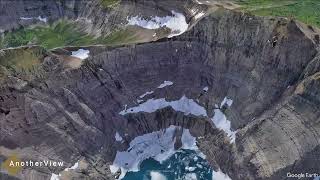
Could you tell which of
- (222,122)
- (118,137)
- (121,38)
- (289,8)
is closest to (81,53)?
(121,38)

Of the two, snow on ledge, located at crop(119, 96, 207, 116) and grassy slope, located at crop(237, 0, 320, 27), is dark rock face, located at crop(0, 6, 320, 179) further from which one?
grassy slope, located at crop(237, 0, 320, 27)

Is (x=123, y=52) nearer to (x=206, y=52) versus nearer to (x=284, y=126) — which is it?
(x=206, y=52)

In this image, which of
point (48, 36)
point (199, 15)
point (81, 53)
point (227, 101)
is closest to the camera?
point (81, 53)

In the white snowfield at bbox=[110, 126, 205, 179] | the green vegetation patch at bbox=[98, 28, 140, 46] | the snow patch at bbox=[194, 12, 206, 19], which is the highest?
the snow patch at bbox=[194, 12, 206, 19]

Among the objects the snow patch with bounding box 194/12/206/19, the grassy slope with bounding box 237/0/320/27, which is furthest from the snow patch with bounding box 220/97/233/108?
the grassy slope with bounding box 237/0/320/27

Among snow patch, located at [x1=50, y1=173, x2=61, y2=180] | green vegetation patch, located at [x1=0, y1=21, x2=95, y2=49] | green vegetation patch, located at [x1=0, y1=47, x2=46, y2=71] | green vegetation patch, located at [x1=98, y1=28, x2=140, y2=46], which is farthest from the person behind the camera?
green vegetation patch, located at [x1=0, y1=21, x2=95, y2=49]

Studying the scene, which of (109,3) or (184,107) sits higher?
(109,3)

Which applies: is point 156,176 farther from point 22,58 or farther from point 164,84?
point 22,58

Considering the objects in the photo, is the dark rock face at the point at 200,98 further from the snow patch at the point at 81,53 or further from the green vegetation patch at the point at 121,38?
the green vegetation patch at the point at 121,38
